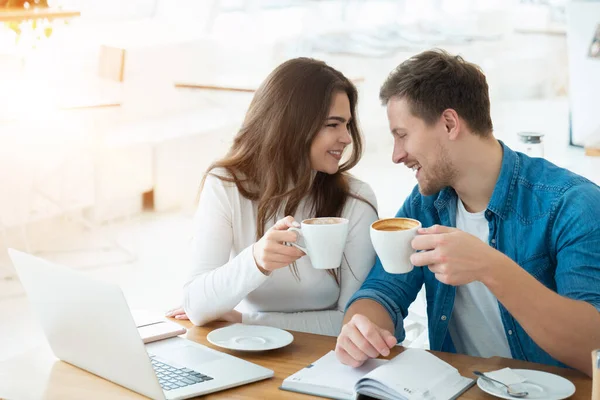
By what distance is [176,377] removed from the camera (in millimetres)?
1418

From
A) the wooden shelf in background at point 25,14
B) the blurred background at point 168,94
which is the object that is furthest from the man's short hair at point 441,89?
the wooden shelf in background at point 25,14

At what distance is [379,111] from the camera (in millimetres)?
6062

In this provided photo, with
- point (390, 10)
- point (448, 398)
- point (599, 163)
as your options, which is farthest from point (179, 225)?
point (448, 398)

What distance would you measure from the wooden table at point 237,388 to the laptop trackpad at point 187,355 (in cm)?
5

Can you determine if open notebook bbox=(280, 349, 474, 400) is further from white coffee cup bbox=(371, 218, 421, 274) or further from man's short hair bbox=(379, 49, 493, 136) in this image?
man's short hair bbox=(379, 49, 493, 136)

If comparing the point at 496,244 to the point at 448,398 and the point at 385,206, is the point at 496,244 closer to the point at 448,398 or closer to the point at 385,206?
the point at 448,398

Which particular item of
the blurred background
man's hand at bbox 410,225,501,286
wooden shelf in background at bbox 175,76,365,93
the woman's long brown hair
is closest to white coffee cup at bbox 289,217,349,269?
man's hand at bbox 410,225,501,286

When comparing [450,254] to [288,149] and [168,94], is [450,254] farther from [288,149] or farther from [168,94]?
[168,94]

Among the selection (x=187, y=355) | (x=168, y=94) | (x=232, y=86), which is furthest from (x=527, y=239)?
(x=168, y=94)

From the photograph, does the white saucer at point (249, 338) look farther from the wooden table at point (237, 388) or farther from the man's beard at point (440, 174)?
the man's beard at point (440, 174)

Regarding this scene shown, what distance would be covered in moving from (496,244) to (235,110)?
408 centimetres

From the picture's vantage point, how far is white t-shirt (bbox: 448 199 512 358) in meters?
1.79

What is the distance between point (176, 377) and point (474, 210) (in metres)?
0.77

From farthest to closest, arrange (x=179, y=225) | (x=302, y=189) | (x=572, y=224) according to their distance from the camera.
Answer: (x=179, y=225), (x=302, y=189), (x=572, y=224)
